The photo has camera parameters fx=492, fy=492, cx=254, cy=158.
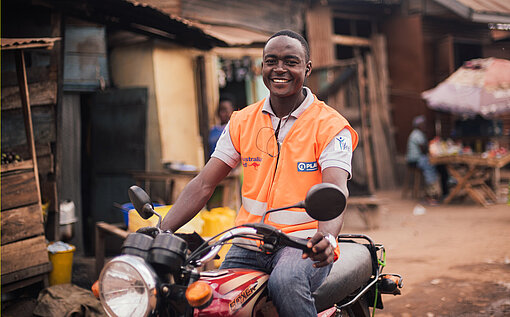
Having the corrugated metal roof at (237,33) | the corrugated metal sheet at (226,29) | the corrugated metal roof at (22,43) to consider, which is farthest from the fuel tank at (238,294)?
the corrugated metal roof at (237,33)

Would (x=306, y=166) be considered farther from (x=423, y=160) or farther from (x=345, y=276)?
(x=423, y=160)

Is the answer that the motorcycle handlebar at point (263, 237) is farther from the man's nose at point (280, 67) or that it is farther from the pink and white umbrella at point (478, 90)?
the pink and white umbrella at point (478, 90)

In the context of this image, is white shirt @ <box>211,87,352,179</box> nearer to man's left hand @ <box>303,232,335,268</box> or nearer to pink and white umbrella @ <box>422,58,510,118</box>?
man's left hand @ <box>303,232,335,268</box>

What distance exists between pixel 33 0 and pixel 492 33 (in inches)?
574

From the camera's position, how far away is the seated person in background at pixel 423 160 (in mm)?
11375

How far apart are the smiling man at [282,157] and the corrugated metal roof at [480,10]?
38.6ft

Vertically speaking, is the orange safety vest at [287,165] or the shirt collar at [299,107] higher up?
the shirt collar at [299,107]

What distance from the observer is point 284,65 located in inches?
92.7

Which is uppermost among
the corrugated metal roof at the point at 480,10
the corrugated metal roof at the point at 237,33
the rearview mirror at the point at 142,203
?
the corrugated metal roof at the point at 480,10

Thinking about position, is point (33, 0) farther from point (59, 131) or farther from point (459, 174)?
point (459, 174)

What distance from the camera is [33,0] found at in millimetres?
5242

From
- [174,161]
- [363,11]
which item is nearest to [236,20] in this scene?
[174,161]

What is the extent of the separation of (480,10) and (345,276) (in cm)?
1244

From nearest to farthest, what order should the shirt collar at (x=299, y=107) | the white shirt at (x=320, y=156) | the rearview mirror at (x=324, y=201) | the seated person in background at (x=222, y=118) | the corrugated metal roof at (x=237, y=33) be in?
the rearview mirror at (x=324, y=201), the white shirt at (x=320, y=156), the shirt collar at (x=299, y=107), the seated person in background at (x=222, y=118), the corrugated metal roof at (x=237, y=33)
